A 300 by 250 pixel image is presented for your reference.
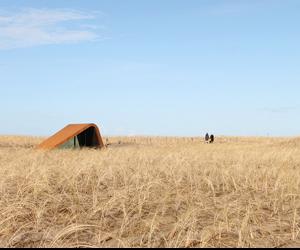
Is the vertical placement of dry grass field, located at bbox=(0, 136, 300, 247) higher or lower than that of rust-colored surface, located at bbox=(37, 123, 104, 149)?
lower

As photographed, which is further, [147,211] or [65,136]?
[65,136]

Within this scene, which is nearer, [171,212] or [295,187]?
[171,212]

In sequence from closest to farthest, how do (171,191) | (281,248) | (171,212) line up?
(281,248) < (171,212) < (171,191)

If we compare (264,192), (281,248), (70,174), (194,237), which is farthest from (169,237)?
(70,174)

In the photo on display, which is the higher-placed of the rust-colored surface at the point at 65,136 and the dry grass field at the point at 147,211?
the rust-colored surface at the point at 65,136

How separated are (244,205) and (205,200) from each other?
54 cm

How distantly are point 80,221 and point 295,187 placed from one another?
135 inches

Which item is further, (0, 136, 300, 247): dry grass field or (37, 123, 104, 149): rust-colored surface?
(37, 123, 104, 149): rust-colored surface

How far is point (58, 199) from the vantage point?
6.07 metres

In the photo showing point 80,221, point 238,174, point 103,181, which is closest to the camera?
point 80,221

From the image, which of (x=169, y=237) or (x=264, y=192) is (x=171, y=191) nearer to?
(x=264, y=192)

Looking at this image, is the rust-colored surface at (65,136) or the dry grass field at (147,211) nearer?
the dry grass field at (147,211)

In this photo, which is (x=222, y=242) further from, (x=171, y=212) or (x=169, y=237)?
(x=171, y=212)

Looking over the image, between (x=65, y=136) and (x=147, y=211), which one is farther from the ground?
(x=65, y=136)
